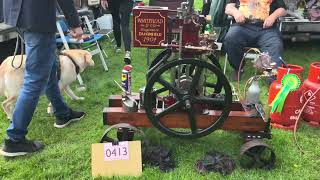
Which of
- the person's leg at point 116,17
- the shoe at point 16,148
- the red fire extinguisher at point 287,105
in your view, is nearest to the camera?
the shoe at point 16,148

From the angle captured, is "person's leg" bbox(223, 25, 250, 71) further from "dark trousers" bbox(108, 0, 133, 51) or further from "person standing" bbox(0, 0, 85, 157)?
"person standing" bbox(0, 0, 85, 157)

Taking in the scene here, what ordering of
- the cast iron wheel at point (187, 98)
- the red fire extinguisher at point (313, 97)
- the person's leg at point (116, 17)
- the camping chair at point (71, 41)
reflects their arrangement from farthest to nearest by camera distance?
the person's leg at point (116, 17), the camping chair at point (71, 41), the red fire extinguisher at point (313, 97), the cast iron wheel at point (187, 98)

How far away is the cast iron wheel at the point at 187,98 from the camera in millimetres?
2717

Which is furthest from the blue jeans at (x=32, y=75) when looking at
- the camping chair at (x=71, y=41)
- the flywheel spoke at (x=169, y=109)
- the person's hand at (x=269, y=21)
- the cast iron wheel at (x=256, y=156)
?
the person's hand at (x=269, y=21)

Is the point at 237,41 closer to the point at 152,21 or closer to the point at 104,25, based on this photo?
the point at 152,21

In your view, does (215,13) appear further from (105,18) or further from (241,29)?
(105,18)

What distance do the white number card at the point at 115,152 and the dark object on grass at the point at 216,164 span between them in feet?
1.77

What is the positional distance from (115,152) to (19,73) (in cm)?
129

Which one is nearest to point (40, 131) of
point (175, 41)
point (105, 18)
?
point (175, 41)

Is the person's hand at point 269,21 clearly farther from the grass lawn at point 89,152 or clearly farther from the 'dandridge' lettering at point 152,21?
the 'dandridge' lettering at point 152,21

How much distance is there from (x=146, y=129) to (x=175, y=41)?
858mm

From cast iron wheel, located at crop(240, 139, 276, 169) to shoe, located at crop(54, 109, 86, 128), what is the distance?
1631 mm

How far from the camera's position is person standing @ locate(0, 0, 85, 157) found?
2.72m

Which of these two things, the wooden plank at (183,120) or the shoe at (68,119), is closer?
the wooden plank at (183,120)
